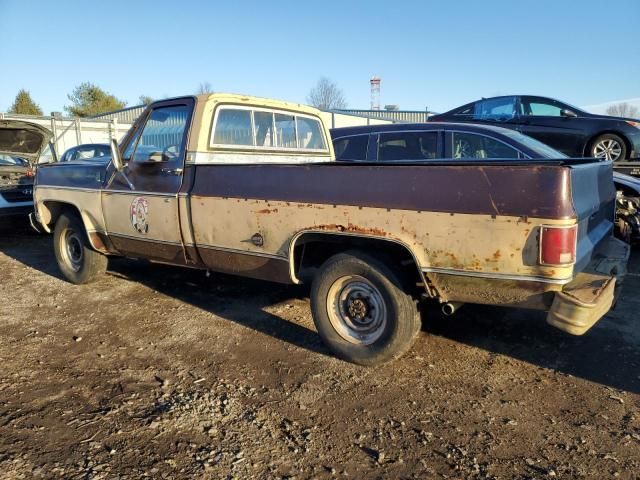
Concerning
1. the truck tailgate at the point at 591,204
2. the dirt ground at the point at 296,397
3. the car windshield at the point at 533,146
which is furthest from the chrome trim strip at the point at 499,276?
the car windshield at the point at 533,146

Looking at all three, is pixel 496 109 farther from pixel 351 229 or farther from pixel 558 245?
pixel 558 245

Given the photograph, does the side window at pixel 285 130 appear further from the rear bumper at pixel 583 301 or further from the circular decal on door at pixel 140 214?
the rear bumper at pixel 583 301

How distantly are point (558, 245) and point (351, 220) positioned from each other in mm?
1232

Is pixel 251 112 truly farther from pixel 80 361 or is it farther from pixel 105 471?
pixel 105 471

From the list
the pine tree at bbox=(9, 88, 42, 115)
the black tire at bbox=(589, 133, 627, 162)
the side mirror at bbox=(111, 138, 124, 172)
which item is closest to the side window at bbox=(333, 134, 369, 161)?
the side mirror at bbox=(111, 138, 124, 172)

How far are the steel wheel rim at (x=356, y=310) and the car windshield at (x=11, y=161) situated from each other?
843cm

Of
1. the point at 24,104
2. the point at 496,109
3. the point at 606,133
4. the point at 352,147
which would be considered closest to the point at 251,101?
the point at 352,147

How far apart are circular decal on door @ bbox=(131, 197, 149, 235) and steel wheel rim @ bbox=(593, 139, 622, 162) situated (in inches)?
282

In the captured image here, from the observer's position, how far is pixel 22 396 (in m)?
3.12

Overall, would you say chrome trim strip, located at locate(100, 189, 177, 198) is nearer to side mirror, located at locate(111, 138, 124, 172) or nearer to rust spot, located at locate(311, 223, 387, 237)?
side mirror, located at locate(111, 138, 124, 172)

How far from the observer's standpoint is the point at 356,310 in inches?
137

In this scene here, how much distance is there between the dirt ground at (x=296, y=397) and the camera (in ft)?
7.97

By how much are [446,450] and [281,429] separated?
2.93 ft

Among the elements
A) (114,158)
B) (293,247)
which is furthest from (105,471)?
(114,158)
